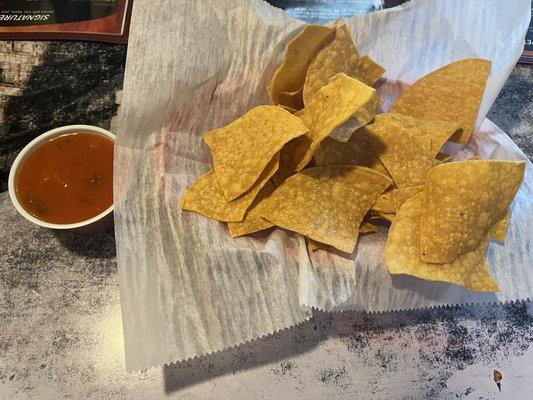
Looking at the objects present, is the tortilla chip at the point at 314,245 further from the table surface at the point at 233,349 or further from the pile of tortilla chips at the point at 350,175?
the table surface at the point at 233,349

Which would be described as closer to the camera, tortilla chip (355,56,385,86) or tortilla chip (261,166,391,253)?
tortilla chip (261,166,391,253)

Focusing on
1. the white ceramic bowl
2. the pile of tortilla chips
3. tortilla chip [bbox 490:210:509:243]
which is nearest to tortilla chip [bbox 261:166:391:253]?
the pile of tortilla chips

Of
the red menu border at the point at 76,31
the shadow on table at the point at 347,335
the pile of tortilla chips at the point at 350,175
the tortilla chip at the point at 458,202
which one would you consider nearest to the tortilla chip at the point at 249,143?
the pile of tortilla chips at the point at 350,175

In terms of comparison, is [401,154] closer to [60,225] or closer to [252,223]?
[252,223]

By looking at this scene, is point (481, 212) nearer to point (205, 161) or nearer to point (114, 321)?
point (205, 161)

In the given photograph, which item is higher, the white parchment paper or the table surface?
the white parchment paper

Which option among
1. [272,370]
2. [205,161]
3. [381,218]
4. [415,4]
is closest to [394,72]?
[415,4]

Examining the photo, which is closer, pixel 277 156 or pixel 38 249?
pixel 277 156

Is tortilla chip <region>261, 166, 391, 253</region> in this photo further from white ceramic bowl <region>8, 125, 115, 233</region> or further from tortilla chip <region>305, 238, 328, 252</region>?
→ white ceramic bowl <region>8, 125, 115, 233</region>
